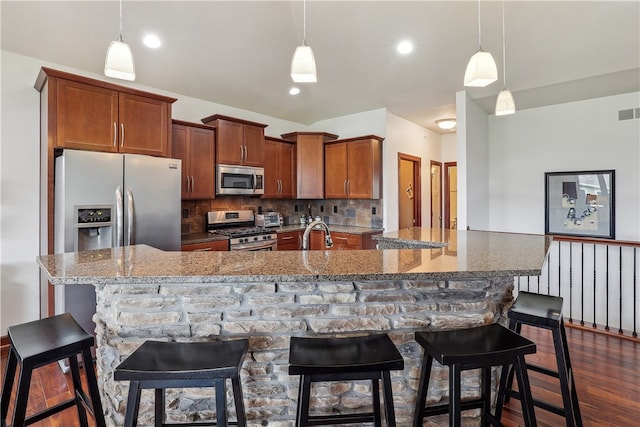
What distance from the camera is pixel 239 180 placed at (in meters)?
4.40

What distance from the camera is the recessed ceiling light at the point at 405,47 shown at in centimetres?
317

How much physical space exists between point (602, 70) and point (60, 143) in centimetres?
537

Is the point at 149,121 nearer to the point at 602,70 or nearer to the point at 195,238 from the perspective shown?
the point at 195,238

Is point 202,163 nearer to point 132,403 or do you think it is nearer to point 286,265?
point 286,265

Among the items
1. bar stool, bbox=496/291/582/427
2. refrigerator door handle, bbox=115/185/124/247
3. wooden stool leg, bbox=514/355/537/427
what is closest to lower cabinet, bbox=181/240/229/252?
refrigerator door handle, bbox=115/185/124/247

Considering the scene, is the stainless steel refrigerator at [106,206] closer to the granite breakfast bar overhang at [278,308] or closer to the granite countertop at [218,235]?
the granite countertop at [218,235]

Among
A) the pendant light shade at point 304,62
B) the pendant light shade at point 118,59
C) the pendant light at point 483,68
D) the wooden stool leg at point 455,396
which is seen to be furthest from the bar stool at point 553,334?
the pendant light shade at point 118,59

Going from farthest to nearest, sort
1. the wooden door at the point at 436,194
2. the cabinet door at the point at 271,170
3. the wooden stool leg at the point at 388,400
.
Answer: the wooden door at the point at 436,194 < the cabinet door at the point at 271,170 < the wooden stool leg at the point at 388,400

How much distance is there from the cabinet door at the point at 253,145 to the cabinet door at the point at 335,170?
44.0 inches

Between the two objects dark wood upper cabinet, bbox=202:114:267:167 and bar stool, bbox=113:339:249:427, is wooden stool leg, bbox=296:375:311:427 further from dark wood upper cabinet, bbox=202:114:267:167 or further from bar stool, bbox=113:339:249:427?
dark wood upper cabinet, bbox=202:114:267:167

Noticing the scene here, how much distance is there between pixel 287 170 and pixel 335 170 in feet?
2.54

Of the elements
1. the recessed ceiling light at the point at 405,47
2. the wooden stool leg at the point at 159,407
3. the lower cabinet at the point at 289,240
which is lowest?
the wooden stool leg at the point at 159,407

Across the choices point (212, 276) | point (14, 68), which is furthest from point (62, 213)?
point (212, 276)

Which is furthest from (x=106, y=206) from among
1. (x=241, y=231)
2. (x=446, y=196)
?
A: (x=446, y=196)
